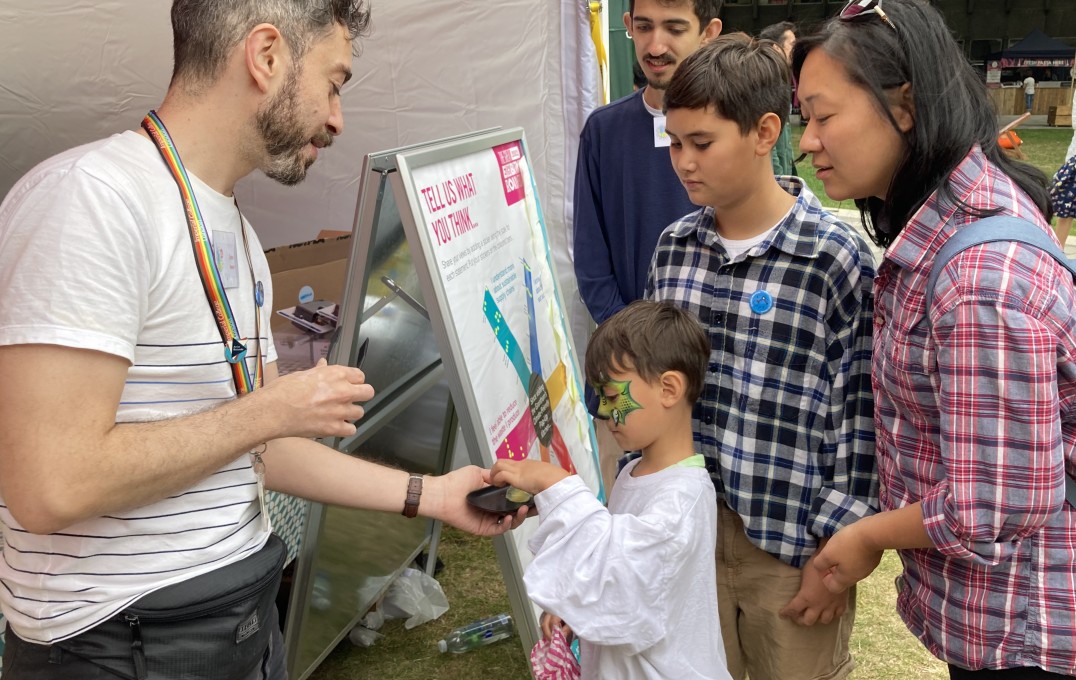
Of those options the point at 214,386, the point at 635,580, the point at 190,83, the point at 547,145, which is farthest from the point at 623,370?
the point at 547,145

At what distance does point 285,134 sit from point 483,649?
2.21 meters

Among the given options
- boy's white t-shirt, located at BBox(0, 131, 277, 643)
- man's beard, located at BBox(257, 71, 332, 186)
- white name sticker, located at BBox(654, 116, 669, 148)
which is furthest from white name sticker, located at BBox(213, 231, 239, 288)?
white name sticker, located at BBox(654, 116, 669, 148)

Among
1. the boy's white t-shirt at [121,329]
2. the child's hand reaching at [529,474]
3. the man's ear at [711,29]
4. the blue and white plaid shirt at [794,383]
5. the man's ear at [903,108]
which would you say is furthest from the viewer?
the man's ear at [711,29]

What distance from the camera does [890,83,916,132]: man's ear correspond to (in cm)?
148

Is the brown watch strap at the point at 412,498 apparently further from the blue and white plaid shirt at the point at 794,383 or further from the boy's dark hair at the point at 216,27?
the boy's dark hair at the point at 216,27

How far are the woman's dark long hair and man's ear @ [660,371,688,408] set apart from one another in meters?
0.50

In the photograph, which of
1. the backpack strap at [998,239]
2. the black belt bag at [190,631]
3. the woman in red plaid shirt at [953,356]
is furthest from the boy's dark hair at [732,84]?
the black belt bag at [190,631]

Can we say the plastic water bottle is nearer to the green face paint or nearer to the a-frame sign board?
the a-frame sign board

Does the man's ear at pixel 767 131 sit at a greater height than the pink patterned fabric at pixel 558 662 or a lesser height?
greater

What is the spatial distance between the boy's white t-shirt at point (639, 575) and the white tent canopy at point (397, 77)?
2331 millimetres

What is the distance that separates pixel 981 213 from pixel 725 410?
0.71 m

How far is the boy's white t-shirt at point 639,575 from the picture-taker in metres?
1.57

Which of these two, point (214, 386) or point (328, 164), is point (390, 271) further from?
point (328, 164)

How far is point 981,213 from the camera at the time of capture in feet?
4.59
